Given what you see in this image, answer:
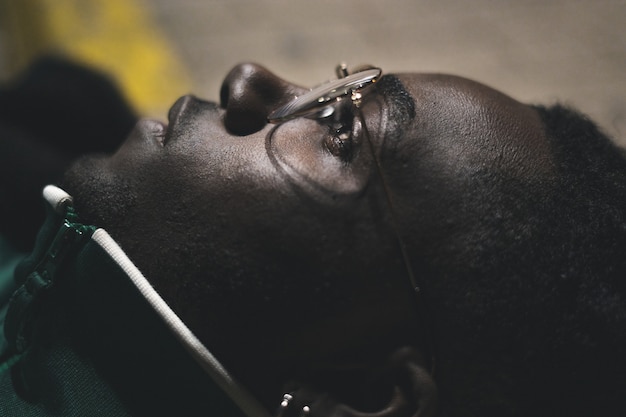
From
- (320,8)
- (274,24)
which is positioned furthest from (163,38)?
(320,8)

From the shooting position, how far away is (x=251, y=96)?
121cm

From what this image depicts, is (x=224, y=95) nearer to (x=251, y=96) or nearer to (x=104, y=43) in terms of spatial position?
(x=251, y=96)

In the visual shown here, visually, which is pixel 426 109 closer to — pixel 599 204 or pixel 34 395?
pixel 599 204

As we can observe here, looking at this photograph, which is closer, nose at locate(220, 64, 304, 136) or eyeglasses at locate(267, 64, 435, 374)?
eyeglasses at locate(267, 64, 435, 374)

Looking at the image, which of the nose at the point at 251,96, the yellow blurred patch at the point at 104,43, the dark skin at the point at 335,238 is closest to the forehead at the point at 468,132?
the dark skin at the point at 335,238

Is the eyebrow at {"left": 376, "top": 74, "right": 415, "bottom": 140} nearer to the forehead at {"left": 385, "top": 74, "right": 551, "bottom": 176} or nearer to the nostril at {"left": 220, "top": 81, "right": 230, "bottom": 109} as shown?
the forehead at {"left": 385, "top": 74, "right": 551, "bottom": 176}

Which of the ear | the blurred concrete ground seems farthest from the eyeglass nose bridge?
the blurred concrete ground

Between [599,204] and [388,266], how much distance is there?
372 mm

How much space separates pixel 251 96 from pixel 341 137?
0.21m

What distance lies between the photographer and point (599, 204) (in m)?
1.09

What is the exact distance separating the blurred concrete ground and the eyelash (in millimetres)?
1843

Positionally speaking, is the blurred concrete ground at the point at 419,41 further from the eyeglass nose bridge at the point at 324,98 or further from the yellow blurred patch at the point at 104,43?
the eyeglass nose bridge at the point at 324,98

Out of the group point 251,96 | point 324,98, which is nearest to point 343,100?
point 324,98

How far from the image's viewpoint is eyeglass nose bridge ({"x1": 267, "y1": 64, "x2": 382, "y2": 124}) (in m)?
1.13
